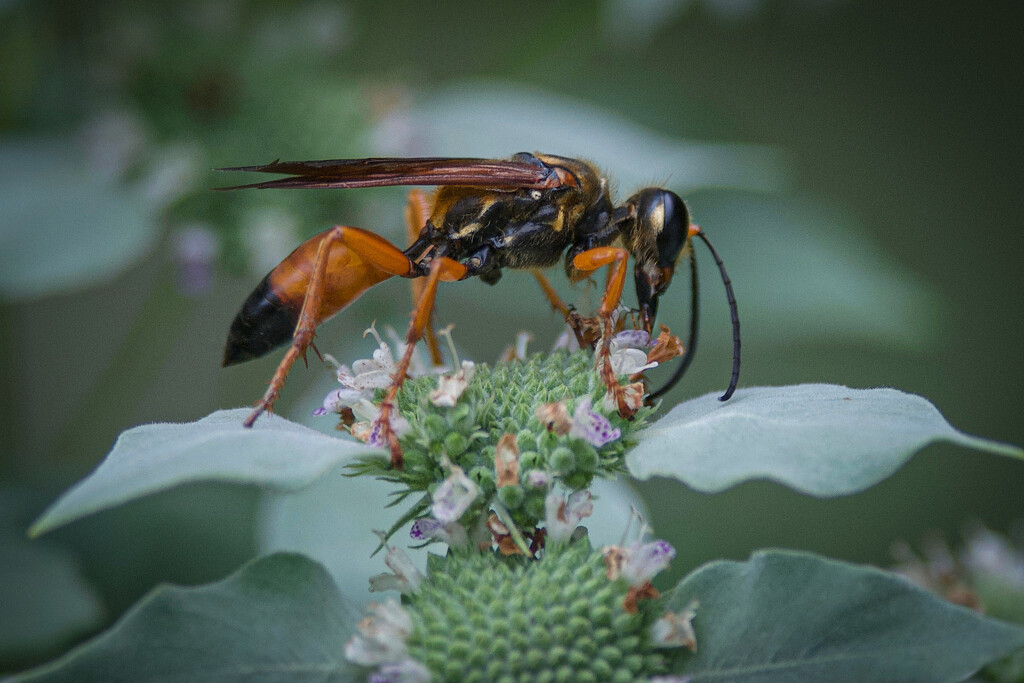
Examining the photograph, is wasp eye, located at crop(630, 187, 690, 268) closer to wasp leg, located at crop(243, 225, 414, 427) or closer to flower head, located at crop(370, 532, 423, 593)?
wasp leg, located at crop(243, 225, 414, 427)

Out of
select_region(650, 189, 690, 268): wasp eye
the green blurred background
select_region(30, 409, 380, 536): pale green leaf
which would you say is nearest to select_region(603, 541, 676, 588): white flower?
select_region(30, 409, 380, 536): pale green leaf

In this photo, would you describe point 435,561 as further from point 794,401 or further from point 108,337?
point 108,337

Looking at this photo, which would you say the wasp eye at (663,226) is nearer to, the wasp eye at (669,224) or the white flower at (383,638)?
the wasp eye at (669,224)

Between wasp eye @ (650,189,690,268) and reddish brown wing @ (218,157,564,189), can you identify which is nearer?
reddish brown wing @ (218,157,564,189)

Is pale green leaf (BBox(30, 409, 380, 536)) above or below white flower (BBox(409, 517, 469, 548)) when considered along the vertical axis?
above

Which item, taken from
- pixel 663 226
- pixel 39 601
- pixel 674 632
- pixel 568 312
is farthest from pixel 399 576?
pixel 39 601

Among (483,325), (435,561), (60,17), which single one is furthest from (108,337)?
(435,561)

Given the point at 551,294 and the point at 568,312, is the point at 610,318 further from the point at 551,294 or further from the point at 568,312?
the point at 551,294
